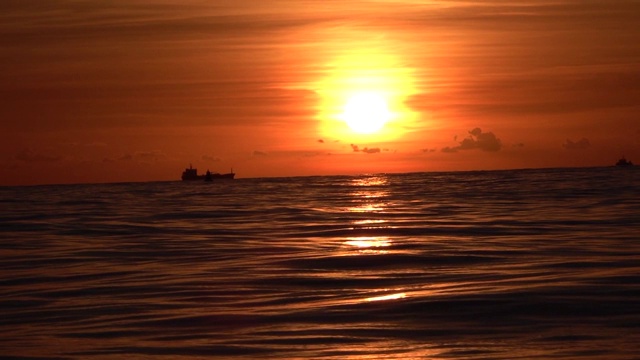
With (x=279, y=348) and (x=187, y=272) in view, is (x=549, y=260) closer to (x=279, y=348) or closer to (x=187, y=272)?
(x=187, y=272)

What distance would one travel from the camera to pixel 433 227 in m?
33.5

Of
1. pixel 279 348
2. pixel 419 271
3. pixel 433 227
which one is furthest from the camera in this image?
pixel 433 227

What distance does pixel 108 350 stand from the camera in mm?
12461

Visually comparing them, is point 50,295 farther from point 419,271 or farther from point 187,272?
point 419,271

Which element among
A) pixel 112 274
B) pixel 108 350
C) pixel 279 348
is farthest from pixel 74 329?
pixel 112 274

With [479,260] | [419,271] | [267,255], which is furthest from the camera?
[267,255]

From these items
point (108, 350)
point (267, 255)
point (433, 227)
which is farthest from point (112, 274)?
point (433, 227)

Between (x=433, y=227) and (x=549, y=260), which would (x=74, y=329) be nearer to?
(x=549, y=260)

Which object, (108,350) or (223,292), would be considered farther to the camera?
(223,292)

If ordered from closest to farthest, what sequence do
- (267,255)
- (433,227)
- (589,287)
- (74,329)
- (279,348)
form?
(279,348), (74,329), (589,287), (267,255), (433,227)

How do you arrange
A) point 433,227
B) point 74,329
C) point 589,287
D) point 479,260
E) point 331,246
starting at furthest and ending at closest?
point 433,227 → point 331,246 → point 479,260 → point 589,287 → point 74,329

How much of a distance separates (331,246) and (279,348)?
47.2 ft

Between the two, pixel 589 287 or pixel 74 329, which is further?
pixel 589 287

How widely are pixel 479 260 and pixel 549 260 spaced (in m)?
1.44
